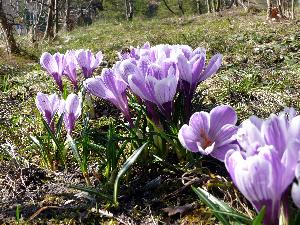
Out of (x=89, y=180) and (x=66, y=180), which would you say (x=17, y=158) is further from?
(x=89, y=180)

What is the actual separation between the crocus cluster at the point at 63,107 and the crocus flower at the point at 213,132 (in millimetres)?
764

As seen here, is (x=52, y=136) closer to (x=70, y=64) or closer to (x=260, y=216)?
(x=70, y=64)

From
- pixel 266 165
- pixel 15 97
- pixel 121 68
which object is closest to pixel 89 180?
pixel 121 68

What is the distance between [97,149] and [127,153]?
29 centimetres

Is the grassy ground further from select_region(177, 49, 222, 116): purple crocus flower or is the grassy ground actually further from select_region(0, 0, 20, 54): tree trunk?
select_region(0, 0, 20, 54): tree trunk

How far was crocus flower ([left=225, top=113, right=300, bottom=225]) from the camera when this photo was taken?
100 centimetres

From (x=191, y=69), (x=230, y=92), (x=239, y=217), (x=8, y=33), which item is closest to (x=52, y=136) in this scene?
(x=191, y=69)

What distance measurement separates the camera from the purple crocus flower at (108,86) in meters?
1.88

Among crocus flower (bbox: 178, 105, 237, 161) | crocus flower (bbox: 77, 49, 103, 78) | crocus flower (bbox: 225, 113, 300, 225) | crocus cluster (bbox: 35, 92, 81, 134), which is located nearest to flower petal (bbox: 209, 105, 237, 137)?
Result: crocus flower (bbox: 178, 105, 237, 161)

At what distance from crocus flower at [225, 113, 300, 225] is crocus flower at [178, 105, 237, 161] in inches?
15.2

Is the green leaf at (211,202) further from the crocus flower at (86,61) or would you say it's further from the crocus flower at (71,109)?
the crocus flower at (86,61)

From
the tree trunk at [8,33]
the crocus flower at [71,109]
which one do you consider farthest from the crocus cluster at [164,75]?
the tree trunk at [8,33]

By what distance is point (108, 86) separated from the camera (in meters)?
1.90

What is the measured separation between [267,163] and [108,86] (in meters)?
1.04
